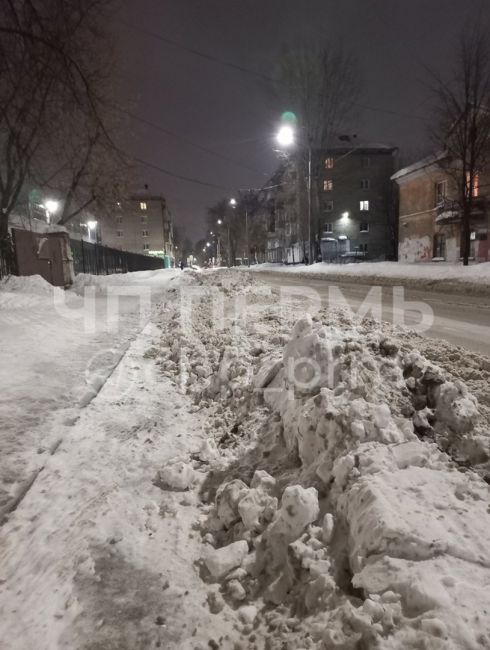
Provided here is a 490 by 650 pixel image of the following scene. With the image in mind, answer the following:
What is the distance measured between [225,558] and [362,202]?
52.3m

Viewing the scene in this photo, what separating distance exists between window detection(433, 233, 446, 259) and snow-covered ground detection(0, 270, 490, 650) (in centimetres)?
2899

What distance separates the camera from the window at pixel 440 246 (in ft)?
95.0

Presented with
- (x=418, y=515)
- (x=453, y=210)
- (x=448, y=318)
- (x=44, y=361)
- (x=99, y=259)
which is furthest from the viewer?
(x=453, y=210)

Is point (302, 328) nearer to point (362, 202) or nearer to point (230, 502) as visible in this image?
point (230, 502)

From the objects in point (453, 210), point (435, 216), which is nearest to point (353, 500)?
point (453, 210)

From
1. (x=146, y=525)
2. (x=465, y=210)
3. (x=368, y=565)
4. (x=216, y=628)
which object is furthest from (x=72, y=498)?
(x=465, y=210)

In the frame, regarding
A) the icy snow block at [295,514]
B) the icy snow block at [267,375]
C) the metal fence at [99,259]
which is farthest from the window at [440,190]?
the icy snow block at [295,514]

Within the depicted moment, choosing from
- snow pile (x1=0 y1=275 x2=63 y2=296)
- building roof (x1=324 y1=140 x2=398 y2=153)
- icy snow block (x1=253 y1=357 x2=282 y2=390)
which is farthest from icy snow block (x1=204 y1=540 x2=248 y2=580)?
building roof (x1=324 y1=140 x2=398 y2=153)

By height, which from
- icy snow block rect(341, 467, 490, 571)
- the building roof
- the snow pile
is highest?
the building roof

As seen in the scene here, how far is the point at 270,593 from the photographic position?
→ 1.70 meters

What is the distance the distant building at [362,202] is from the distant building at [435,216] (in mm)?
15568

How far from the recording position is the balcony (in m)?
24.3

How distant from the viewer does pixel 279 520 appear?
190 centimetres

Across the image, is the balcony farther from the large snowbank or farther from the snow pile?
the large snowbank
